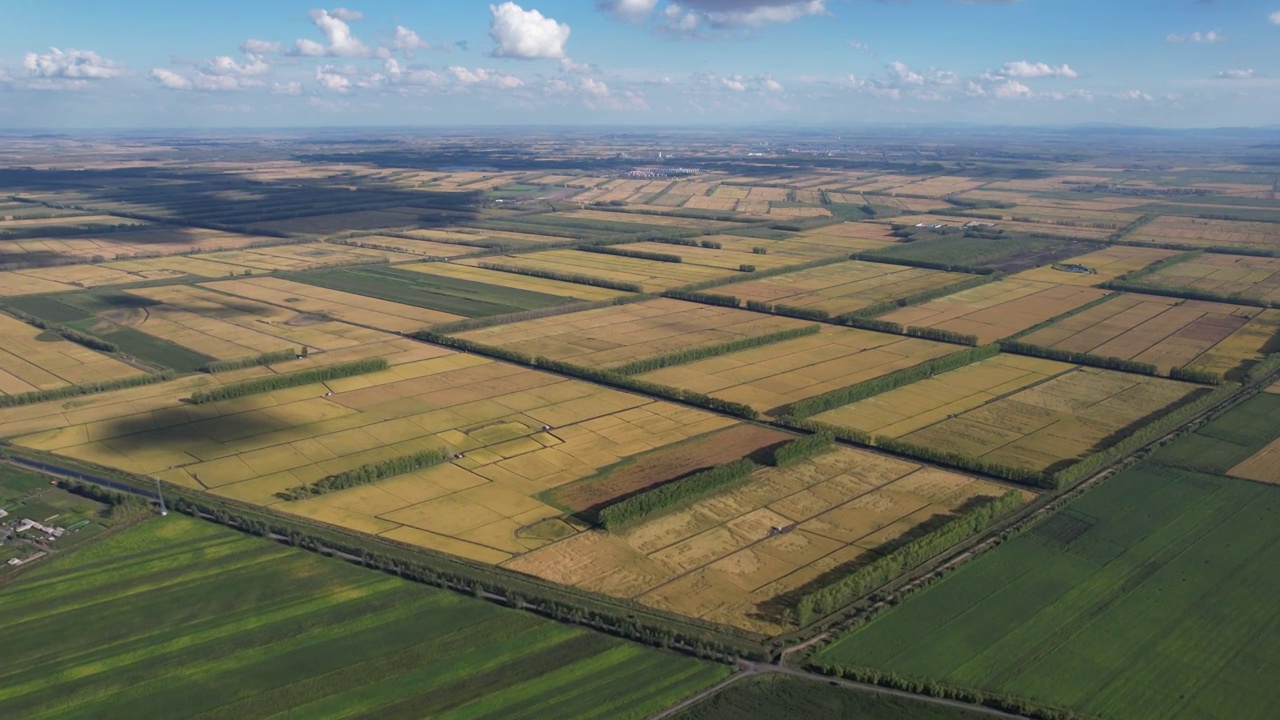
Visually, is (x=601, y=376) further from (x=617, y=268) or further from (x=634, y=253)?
(x=634, y=253)

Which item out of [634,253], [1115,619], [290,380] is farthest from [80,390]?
[634,253]

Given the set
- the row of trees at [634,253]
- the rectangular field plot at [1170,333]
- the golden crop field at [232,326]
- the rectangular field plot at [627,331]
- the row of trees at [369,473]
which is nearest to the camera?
the row of trees at [369,473]

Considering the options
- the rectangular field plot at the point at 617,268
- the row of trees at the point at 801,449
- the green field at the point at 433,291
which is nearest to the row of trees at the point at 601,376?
the row of trees at the point at 801,449

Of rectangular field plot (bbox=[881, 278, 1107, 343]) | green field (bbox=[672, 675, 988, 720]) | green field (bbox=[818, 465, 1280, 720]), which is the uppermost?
rectangular field plot (bbox=[881, 278, 1107, 343])

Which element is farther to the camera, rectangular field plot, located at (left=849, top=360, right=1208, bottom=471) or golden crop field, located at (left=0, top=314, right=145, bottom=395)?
golden crop field, located at (left=0, top=314, right=145, bottom=395)

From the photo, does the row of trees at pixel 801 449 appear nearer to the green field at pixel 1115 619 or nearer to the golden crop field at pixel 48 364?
the green field at pixel 1115 619

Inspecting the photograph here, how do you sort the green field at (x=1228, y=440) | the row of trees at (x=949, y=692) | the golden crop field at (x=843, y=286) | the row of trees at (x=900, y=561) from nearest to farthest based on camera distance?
1. the row of trees at (x=949, y=692)
2. the row of trees at (x=900, y=561)
3. the green field at (x=1228, y=440)
4. the golden crop field at (x=843, y=286)

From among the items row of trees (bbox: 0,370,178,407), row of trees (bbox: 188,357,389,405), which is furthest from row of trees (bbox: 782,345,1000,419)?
row of trees (bbox: 0,370,178,407)

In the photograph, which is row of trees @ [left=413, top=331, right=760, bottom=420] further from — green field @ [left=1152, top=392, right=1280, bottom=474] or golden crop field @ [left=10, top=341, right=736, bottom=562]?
green field @ [left=1152, top=392, right=1280, bottom=474]

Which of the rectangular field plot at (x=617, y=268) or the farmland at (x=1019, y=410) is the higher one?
the rectangular field plot at (x=617, y=268)
